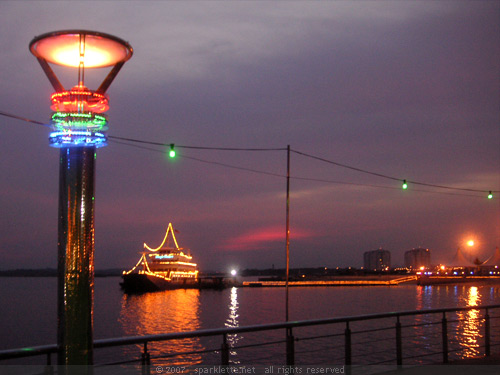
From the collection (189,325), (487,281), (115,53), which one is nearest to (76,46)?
(115,53)

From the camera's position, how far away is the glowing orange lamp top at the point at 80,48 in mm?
4489

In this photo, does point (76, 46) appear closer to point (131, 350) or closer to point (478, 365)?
point (478, 365)

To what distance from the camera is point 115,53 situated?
477 cm

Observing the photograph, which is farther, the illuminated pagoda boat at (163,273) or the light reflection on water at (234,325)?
the illuminated pagoda boat at (163,273)

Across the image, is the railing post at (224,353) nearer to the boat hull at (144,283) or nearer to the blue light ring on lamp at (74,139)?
the blue light ring on lamp at (74,139)

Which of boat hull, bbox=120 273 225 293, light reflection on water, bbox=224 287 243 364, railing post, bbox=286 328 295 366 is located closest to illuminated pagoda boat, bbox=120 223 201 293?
boat hull, bbox=120 273 225 293

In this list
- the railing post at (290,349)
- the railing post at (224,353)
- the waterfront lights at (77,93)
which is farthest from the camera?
the railing post at (290,349)

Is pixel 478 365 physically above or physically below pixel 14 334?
above

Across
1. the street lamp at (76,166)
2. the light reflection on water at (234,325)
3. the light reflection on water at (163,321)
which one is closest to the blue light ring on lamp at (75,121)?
the street lamp at (76,166)

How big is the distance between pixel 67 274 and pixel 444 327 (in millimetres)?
7237

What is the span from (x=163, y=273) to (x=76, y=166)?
10435 cm

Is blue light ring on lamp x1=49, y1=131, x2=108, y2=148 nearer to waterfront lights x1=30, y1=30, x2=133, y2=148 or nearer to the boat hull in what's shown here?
waterfront lights x1=30, y1=30, x2=133, y2=148

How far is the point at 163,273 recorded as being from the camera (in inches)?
4188

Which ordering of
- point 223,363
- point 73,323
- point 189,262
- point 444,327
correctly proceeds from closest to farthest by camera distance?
point 73,323
point 223,363
point 444,327
point 189,262
